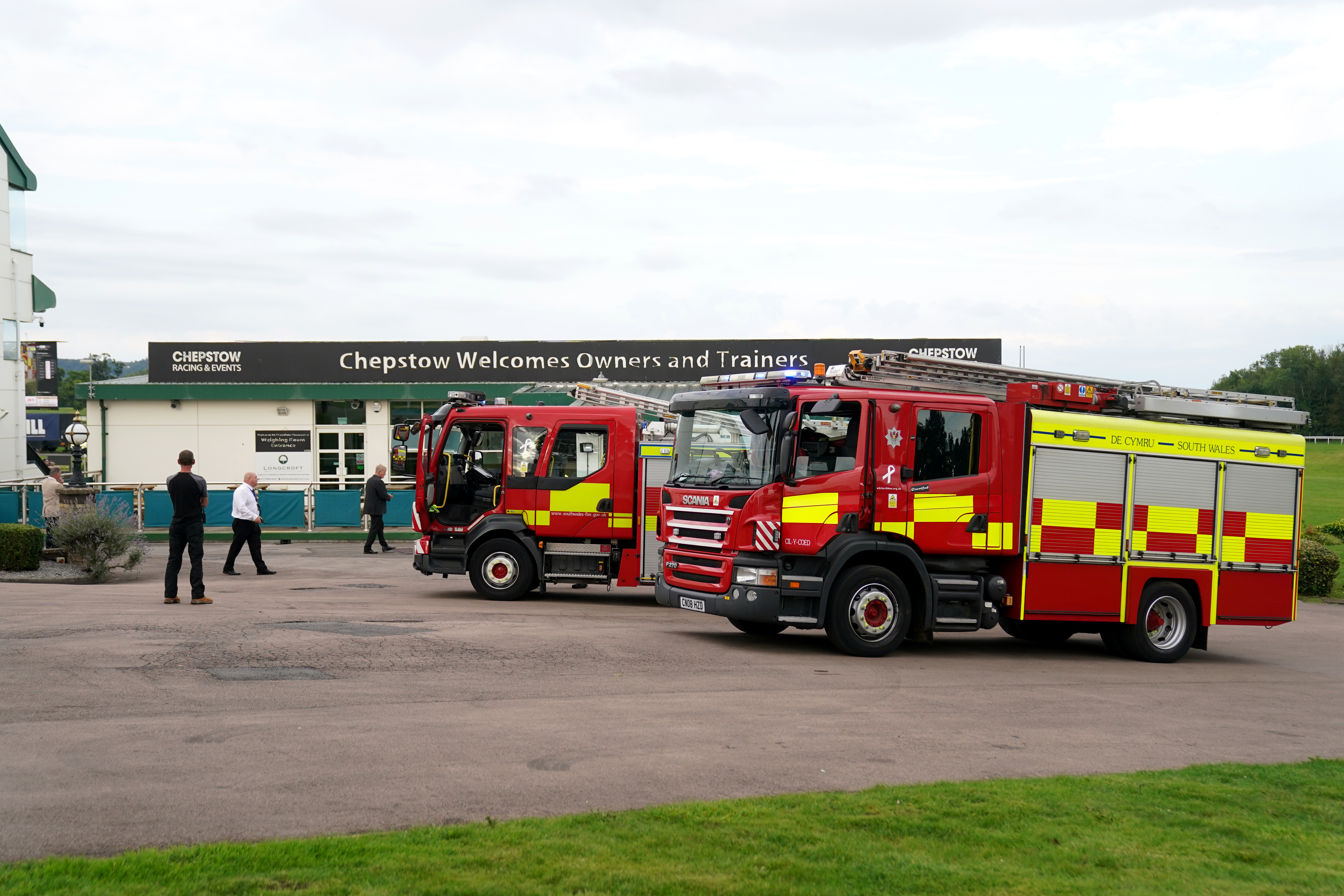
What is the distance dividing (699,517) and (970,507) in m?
2.76

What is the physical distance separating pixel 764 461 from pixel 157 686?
578 cm

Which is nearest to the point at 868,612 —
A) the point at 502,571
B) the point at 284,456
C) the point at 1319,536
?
A: the point at 502,571

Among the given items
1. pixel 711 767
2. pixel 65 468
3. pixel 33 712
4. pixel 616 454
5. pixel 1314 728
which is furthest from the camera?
pixel 65 468

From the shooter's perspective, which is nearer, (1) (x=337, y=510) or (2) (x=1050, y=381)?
(2) (x=1050, y=381)

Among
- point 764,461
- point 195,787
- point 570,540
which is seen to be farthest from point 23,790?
point 570,540

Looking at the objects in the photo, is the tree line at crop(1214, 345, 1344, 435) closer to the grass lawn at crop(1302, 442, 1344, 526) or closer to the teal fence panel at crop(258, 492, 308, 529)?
the grass lawn at crop(1302, 442, 1344, 526)

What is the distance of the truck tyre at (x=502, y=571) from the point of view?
16.1m

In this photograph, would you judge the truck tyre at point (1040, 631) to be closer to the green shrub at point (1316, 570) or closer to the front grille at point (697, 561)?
the front grille at point (697, 561)

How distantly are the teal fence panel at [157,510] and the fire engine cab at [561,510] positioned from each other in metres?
13.1

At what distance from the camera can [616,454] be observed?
16.2 meters

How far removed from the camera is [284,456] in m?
34.2

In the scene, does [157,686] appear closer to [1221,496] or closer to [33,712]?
[33,712]

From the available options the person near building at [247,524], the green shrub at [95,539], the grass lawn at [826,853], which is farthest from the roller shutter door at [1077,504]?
the green shrub at [95,539]

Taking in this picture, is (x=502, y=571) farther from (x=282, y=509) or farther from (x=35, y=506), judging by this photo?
(x=282, y=509)
